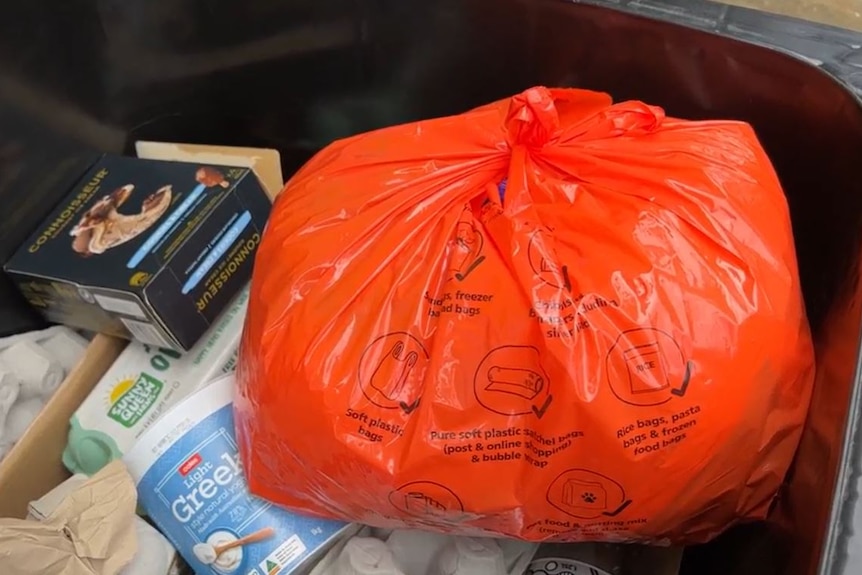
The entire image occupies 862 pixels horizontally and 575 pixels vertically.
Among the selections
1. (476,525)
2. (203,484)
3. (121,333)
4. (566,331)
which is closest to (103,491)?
(203,484)

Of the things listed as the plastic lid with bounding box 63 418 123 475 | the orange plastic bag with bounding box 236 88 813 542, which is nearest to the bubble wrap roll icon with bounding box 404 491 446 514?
the orange plastic bag with bounding box 236 88 813 542

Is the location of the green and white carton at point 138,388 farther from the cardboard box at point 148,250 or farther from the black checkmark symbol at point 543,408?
the black checkmark symbol at point 543,408

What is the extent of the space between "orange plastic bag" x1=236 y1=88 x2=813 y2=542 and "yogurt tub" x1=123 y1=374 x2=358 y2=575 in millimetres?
53

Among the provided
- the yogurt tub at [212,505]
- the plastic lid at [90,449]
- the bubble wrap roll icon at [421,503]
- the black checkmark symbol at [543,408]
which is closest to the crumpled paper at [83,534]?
the yogurt tub at [212,505]

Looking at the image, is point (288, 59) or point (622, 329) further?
point (288, 59)

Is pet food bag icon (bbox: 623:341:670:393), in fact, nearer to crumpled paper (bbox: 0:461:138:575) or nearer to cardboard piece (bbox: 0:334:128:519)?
crumpled paper (bbox: 0:461:138:575)

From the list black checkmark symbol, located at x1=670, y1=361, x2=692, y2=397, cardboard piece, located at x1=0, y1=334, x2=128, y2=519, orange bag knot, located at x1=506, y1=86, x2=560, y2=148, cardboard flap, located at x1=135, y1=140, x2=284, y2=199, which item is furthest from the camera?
cardboard flap, located at x1=135, y1=140, x2=284, y2=199

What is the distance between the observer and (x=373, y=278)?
2.26ft

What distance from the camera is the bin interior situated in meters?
0.74

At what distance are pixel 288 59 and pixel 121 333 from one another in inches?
14.4

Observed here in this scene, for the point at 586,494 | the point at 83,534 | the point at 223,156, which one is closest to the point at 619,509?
the point at 586,494

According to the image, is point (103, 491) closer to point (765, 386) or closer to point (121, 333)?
point (121, 333)

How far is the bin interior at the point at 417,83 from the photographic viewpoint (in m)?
0.74

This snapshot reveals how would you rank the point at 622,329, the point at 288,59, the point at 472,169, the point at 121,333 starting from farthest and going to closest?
1. the point at 288,59
2. the point at 121,333
3. the point at 472,169
4. the point at 622,329
